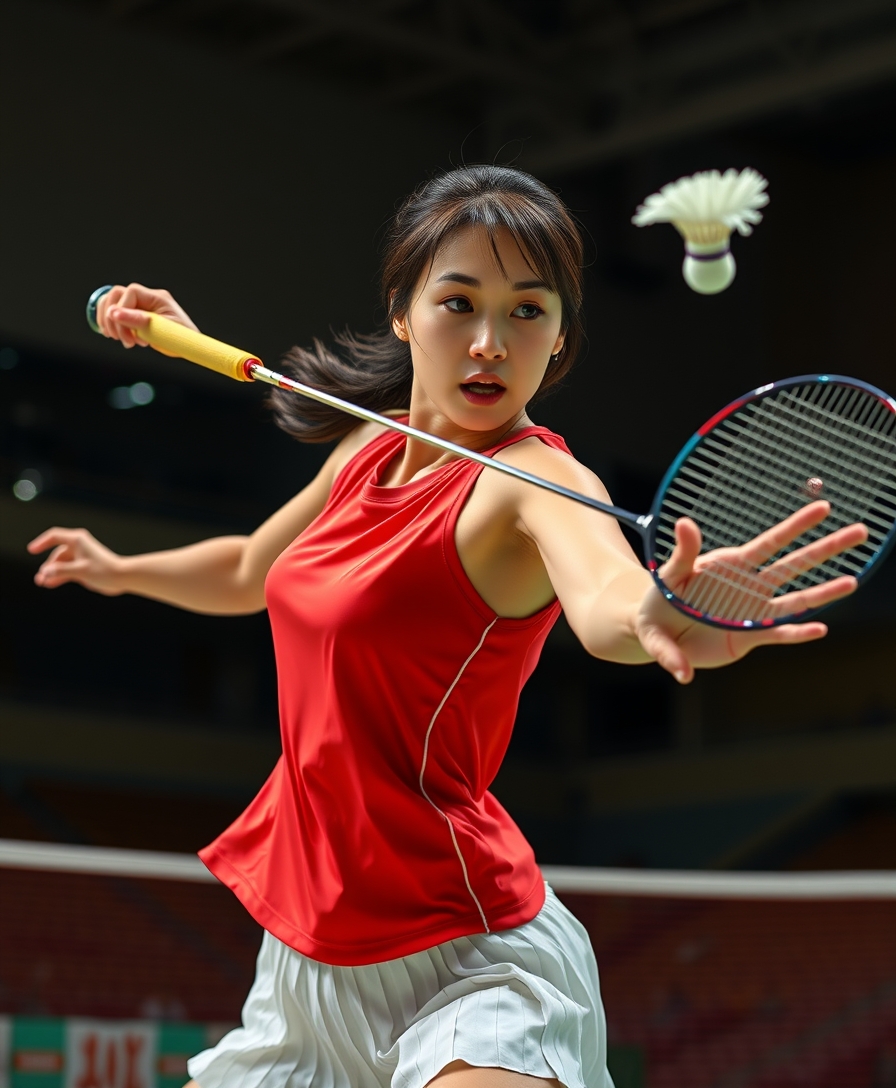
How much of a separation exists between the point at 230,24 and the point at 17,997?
862cm

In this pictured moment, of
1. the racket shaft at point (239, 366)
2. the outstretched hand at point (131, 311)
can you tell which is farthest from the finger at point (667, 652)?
the outstretched hand at point (131, 311)

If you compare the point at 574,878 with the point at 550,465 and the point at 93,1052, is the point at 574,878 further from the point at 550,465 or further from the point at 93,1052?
the point at 550,465

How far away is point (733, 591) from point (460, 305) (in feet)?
2.10

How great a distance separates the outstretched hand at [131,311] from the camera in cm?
221

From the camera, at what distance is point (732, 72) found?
11.7 metres

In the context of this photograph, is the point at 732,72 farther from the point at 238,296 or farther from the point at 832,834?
the point at 832,834

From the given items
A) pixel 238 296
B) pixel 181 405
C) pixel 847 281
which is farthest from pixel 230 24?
pixel 847 281

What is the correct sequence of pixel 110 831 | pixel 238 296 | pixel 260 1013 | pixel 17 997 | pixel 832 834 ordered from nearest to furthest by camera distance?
pixel 260 1013 → pixel 17 997 → pixel 238 296 → pixel 110 831 → pixel 832 834

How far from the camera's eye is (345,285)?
11.6 meters

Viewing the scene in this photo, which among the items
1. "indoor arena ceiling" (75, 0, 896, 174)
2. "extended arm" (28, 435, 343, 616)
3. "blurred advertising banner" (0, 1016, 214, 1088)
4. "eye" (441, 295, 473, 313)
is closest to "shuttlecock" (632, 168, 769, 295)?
"eye" (441, 295, 473, 313)

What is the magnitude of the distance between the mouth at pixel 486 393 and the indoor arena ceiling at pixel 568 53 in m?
9.14

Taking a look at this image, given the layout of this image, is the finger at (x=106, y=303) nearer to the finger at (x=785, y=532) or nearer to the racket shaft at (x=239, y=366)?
the racket shaft at (x=239, y=366)

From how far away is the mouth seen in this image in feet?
6.02

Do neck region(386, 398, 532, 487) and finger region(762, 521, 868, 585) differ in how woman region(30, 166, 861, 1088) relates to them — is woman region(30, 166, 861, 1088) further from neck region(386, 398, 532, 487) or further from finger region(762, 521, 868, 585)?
finger region(762, 521, 868, 585)
